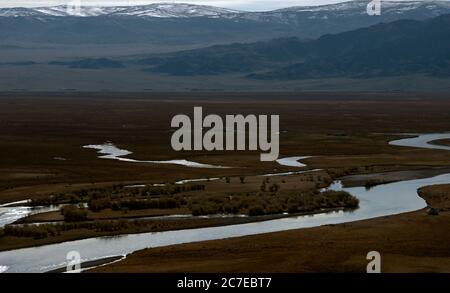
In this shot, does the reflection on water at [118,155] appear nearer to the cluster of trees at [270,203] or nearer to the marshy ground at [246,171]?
the marshy ground at [246,171]

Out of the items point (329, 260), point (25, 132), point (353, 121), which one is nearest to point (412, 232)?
point (329, 260)

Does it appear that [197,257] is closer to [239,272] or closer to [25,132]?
[239,272]

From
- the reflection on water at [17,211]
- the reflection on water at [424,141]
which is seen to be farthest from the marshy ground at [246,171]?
the reflection on water at [424,141]

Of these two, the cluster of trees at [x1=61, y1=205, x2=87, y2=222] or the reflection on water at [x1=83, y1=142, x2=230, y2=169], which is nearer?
the cluster of trees at [x1=61, y1=205, x2=87, y2=222]

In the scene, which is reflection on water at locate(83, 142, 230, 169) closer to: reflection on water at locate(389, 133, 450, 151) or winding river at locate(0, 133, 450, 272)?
winding river at locate(0, 133, 450, 272)

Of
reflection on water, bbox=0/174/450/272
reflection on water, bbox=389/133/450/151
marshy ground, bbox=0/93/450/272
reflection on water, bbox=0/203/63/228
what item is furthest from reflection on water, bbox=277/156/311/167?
reflection on water, bbox=0/203/63/228
